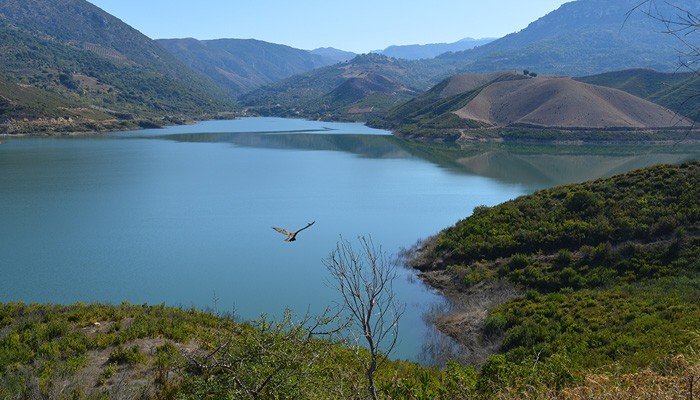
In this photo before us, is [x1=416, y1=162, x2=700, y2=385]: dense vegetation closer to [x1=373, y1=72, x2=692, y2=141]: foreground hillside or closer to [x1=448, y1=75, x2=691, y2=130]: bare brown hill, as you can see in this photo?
[x1=373, y1=72, x2=692, y2=141]: foreground hillside

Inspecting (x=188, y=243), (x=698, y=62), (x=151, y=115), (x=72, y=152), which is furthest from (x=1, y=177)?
(x=151, y=115)

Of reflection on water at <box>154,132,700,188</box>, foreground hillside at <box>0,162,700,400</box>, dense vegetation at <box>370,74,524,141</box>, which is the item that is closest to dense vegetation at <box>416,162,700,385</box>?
foreground hillside at <box>0,162,700,400</box>

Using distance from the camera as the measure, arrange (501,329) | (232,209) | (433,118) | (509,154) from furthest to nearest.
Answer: (433,118)
(509,154)
(232,209)
(501,329)

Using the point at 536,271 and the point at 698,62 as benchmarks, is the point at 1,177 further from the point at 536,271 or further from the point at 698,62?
the point at 698,62

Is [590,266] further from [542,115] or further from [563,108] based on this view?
[563,108]

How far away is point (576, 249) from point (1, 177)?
58.9 m

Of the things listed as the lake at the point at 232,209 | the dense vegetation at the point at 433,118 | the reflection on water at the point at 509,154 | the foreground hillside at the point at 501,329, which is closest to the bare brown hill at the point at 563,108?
the dense vegetation at the point at 433,118

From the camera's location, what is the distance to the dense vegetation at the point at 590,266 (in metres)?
13.8

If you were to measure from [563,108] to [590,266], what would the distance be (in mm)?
100311

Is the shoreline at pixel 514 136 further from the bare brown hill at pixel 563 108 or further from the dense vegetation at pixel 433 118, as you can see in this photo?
the bare brown hill at pixel 563 108

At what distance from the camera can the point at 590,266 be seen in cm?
2345

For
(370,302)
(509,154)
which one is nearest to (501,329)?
(370,302)

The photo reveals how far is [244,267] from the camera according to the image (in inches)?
1137

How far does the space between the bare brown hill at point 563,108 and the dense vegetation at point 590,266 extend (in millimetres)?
84625
